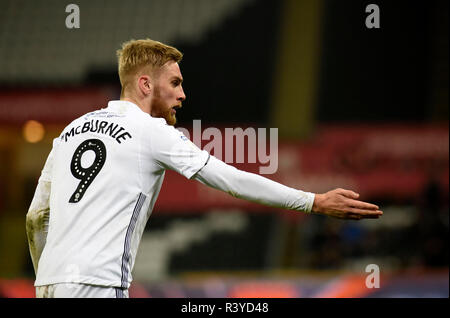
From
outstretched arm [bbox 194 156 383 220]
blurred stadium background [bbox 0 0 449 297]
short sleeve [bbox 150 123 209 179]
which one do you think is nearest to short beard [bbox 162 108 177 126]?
short sleeve [bbox 150 123 209 179]

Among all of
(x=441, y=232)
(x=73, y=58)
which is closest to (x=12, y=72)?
(x=73, y=58)

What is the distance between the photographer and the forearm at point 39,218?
3320mm

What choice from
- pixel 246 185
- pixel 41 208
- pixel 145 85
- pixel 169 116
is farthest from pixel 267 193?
pixel 41 208

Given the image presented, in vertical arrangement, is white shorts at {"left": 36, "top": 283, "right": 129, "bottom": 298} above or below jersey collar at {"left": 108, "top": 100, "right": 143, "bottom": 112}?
below

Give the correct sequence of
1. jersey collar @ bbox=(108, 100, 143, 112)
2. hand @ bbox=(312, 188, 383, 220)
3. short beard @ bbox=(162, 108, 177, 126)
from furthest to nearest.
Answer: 1. short beard @ bbox=(162, 108, 177, 126)
2. jersey collar @ bbox=(108, 100, 143, 112)
3. hand @ bbox=(312, 188, 383, 220)

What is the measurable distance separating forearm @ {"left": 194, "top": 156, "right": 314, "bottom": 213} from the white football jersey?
6 cm

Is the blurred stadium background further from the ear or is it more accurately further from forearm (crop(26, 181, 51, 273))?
the ear

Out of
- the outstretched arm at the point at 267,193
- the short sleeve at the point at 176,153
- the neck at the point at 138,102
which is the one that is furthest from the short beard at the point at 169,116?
the outstretched arm at the point at 267,193

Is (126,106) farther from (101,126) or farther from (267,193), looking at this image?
(267,193)

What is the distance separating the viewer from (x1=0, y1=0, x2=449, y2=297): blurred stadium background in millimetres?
10461

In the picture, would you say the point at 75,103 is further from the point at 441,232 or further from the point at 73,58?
the point at 441,232

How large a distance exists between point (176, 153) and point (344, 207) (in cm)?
74

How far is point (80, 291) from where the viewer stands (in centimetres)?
292

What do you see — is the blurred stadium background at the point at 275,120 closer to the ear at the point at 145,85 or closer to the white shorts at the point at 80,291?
the ear at the point at 145,85
